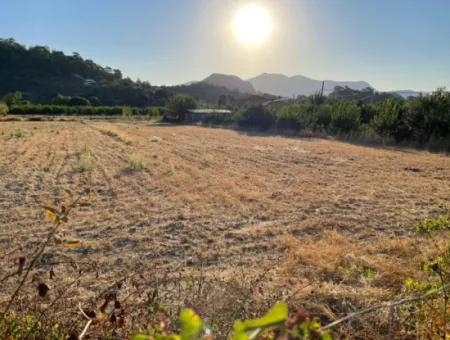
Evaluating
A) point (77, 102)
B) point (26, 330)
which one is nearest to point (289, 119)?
point (26, 330)

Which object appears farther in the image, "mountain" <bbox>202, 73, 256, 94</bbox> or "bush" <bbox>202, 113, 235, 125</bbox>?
"mountain" <bbox>202, 73, 256, 94</bbox>

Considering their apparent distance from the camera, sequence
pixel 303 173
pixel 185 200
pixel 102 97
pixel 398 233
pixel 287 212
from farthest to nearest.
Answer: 1. pixel 102 97
2. pixel 303 173
3. pixel 185 200
4. pixel 287 212
5. pixel 398 233

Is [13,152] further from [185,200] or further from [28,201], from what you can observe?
[185,200]

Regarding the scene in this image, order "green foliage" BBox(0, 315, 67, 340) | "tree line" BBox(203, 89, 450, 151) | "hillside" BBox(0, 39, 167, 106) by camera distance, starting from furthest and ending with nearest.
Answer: "hillside" BBox(0, 39, 167, 106)
"tree line" BBox(203, 89, 450, 151)
"green foliage" BBox(0, 315, 67, 340)

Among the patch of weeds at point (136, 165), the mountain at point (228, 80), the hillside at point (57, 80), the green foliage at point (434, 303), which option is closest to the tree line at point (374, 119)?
the patch of weeds at point (136, 165)

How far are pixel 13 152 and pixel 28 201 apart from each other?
656 cm

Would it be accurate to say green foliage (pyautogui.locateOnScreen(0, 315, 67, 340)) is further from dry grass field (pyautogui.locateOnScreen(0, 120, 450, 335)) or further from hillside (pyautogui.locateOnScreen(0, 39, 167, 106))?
hillside (pyautogui.locateOnScreen(0, 39, 167, 106))

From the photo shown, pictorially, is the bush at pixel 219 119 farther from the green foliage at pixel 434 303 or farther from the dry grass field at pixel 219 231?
the green foliage at pixel 434 303

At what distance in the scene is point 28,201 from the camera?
613 cm

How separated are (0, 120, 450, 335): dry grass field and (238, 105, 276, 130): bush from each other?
51.3ft

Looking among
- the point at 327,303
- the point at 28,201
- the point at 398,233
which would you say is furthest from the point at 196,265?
the point at 28,201

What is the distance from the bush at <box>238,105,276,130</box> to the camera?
2598 cm

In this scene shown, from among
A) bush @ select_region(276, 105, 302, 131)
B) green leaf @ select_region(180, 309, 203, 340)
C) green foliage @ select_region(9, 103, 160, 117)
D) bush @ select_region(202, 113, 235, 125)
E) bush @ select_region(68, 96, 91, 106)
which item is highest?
green leaf @ select_region(180, 309, 203, 340)

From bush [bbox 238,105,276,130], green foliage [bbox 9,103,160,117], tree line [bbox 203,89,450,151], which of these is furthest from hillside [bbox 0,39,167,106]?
tree line [bbox 203,89,450,151]
